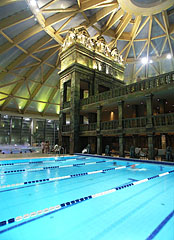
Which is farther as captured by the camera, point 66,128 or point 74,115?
point 66,128

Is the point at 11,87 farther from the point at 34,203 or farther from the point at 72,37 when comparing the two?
the point at 34,203

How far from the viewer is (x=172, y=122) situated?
430 inches

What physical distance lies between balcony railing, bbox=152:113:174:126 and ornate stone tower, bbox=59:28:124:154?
869 centimetres

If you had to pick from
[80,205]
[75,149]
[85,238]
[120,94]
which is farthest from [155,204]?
[75,149]

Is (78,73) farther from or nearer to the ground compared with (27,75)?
nearer to the ground

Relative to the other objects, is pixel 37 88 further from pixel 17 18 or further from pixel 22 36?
pixel 17 18

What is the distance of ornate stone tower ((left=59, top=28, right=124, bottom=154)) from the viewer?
58.2 feet

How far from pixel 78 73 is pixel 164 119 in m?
11.4

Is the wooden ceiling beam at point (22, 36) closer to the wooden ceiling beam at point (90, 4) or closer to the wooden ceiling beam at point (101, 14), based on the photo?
the wooden ceiling beam at point (90, 4)

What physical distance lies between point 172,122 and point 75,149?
10083 mm

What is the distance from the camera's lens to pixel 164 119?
11398 mm

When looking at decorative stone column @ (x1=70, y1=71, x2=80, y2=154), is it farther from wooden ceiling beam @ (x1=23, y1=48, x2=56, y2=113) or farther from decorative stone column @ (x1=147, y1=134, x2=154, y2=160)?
decorative stone column @ (x1=147, y1=134, x2=154, y2=160)

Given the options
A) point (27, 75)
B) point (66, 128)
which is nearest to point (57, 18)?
point (27, 75)

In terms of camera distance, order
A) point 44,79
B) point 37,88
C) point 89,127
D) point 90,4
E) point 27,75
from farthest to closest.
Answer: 1. point 37,88
2. point 44,79
3. point 27,75
4. point 89,127
5. point 90,4
